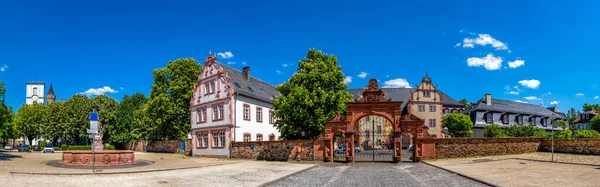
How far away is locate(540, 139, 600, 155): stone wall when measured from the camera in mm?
29344

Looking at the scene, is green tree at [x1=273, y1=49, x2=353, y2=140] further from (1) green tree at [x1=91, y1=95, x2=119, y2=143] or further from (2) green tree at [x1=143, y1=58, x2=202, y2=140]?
(1) green tree at [x1=91, y1=95, x2=119, y2=143]

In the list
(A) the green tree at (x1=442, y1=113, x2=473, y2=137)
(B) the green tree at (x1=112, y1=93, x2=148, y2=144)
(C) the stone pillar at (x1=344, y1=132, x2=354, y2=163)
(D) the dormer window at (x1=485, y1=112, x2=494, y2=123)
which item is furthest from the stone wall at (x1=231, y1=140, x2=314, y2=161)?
(D) the dormer window at (x1=485, y1=112, x2=494, y2=123)

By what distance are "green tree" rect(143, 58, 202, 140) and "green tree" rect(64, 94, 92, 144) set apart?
16.1 metres

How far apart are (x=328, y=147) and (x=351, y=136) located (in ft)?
5.77

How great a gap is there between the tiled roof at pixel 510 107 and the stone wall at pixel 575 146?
1246 inches

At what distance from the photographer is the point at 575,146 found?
3073cm

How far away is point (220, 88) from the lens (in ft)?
129

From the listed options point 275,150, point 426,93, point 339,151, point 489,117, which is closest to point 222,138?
point 275,150

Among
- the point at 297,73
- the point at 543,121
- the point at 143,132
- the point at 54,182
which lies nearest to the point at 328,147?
the point at 297,73

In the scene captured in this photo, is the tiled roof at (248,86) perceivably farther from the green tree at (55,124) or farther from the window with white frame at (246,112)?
the green tree at (55,124)

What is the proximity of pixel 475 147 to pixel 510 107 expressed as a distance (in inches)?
1664

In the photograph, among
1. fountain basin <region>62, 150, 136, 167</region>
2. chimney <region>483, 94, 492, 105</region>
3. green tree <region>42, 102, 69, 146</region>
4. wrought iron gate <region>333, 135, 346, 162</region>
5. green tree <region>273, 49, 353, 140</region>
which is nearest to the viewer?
fountain basin <region>62, 150, 136, 167</region>

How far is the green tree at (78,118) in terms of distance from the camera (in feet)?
191

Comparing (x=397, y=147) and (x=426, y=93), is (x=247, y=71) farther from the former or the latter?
(x=426, y=93)
